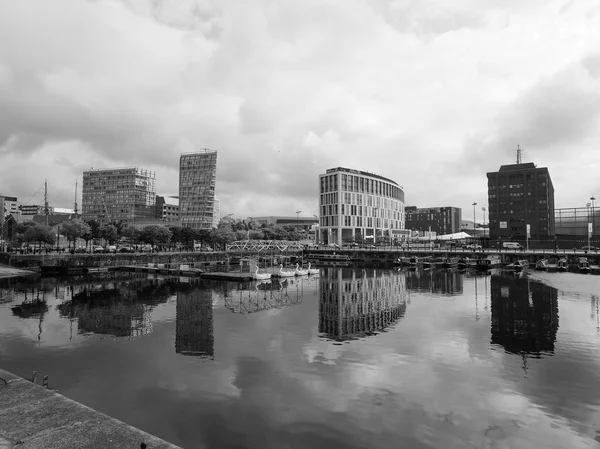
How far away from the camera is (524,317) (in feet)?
124

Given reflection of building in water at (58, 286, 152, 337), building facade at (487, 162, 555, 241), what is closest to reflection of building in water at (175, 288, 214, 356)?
reflection of building in water at (58, 286, 152, 337)

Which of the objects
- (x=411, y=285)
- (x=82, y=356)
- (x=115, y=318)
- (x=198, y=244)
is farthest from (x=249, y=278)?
(x=198, y=244)

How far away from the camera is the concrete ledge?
34.0 feet

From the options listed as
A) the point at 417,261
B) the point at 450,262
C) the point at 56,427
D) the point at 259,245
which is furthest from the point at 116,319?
the point at 417,261

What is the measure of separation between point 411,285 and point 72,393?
57.3 m

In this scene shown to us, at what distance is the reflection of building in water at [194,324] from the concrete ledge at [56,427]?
13012mm

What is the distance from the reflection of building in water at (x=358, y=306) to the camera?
33438 mm

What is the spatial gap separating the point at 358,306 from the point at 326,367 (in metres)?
22.9

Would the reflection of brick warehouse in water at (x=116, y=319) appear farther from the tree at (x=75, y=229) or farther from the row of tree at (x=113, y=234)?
the row of tree at (x=113, y=234)

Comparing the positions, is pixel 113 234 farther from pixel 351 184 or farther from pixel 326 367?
pixel 351 184

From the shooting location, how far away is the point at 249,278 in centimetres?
7281

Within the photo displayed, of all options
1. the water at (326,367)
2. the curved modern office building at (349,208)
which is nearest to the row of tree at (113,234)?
the curved modern office building at (349,208)

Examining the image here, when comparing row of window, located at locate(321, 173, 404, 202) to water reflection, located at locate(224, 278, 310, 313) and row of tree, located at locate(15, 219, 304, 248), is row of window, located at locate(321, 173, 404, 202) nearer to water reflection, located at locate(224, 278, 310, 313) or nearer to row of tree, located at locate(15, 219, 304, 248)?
row of tree, located at locate(15, 219, 304, 248)

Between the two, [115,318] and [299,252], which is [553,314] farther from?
[299,252]
